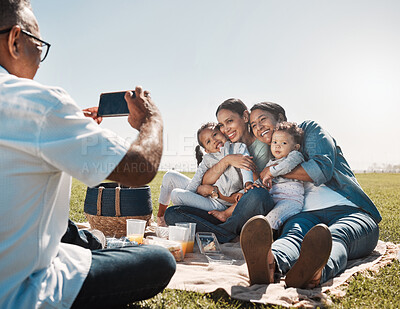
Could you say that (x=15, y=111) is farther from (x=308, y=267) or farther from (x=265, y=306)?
(x=308, y=267)

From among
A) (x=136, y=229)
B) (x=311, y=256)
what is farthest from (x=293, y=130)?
(x=136, y=229)

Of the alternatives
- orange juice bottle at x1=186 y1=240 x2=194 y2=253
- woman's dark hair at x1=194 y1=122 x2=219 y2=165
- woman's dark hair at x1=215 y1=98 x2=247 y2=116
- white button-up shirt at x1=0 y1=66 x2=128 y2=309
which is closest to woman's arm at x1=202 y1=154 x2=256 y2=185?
woman's dark hair at x1=194 y1=122 x2=219 y2=165

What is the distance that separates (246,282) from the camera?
224 cm

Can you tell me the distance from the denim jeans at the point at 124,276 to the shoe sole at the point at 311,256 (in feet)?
2.67

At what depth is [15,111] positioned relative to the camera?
1136 mm

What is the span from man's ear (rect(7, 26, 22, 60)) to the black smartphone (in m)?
0.54

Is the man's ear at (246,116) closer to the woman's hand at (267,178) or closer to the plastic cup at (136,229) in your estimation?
the woman's hand at (267,178)

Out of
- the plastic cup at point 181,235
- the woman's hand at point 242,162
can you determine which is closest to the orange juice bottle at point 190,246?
the plastic cup at point 181,235

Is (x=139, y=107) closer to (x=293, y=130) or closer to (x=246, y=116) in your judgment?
(x=293, y=130)

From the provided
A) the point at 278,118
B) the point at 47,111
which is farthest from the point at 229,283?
the point at 278,118

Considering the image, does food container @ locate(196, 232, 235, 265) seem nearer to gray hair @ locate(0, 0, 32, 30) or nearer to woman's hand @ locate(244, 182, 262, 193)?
woman's hand @ locate(244, 182, 262, 193)

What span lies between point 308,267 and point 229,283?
1.61 feet

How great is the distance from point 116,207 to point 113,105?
191cm

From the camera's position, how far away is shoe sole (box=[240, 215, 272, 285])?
1.99 m
